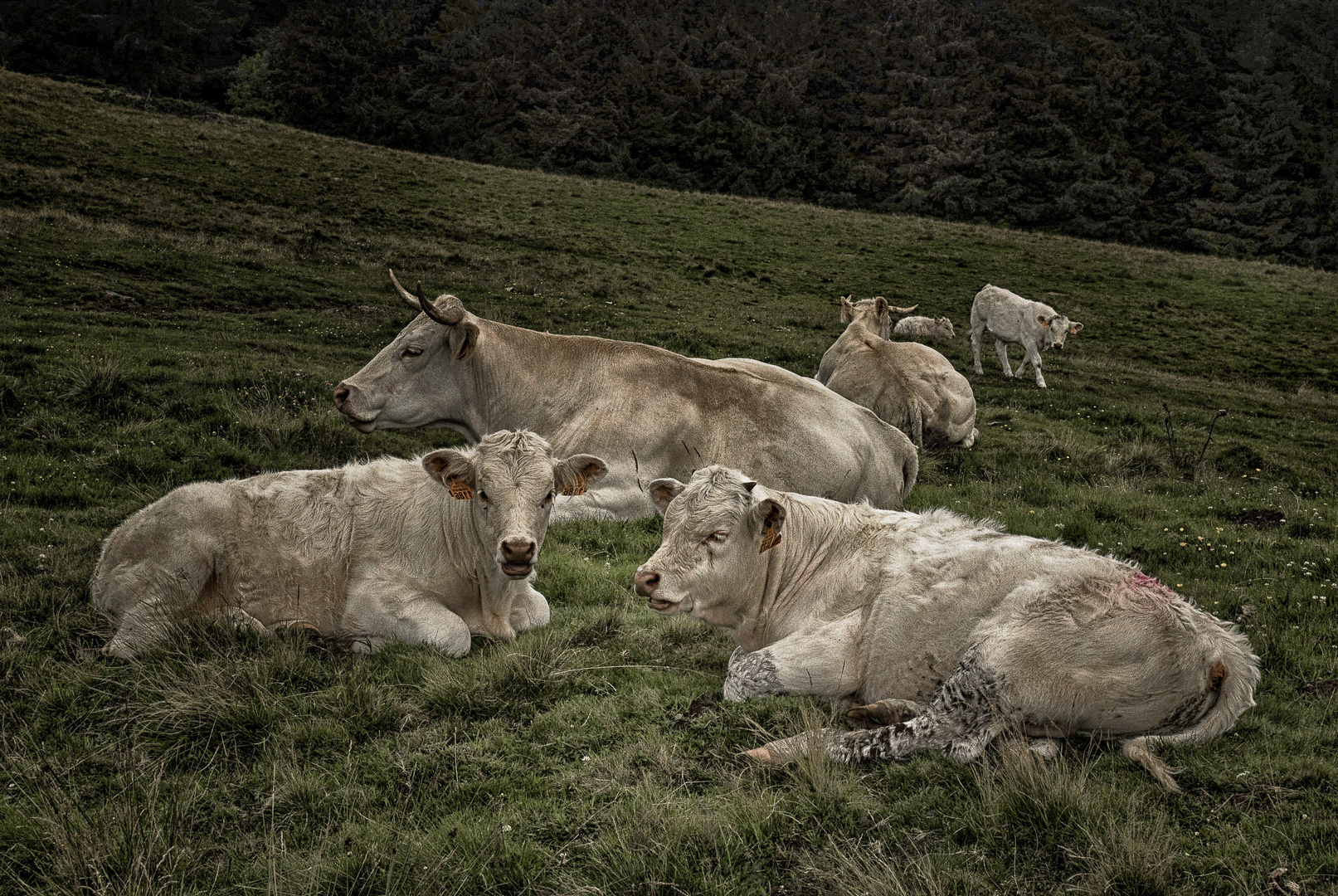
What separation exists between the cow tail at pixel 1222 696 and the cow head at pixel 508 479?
3.90 meters

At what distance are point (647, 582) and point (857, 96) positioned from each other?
7539 cm

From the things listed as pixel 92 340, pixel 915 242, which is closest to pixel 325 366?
pixel 92 340

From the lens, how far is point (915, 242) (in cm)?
3791

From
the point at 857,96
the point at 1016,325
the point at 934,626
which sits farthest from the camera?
the point at 857,96

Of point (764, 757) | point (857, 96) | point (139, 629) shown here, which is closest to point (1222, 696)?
point (764, 757)

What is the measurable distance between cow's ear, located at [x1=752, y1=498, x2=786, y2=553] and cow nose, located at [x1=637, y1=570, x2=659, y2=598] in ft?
2.38

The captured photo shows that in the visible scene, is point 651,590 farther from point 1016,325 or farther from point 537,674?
point 1016,325

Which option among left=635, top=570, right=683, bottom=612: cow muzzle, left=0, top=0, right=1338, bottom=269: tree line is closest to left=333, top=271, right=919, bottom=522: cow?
left=635, top=570, right=683, bottom=612: cow muzzle

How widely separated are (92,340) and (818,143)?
58.6 meters

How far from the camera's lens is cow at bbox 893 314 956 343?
25.7 m

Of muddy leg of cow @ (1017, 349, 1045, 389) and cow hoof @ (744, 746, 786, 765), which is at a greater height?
cow hoof @ (744, 746, 786, 765)

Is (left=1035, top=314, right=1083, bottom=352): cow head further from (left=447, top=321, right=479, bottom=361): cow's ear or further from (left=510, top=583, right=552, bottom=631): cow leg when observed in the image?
(left=510, top=583, right=552, bottom=631): cow leg

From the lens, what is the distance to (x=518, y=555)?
Answer: 6.34 metres

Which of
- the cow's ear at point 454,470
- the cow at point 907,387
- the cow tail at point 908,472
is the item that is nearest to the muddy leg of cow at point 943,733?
the cow's ear at point 454,470
